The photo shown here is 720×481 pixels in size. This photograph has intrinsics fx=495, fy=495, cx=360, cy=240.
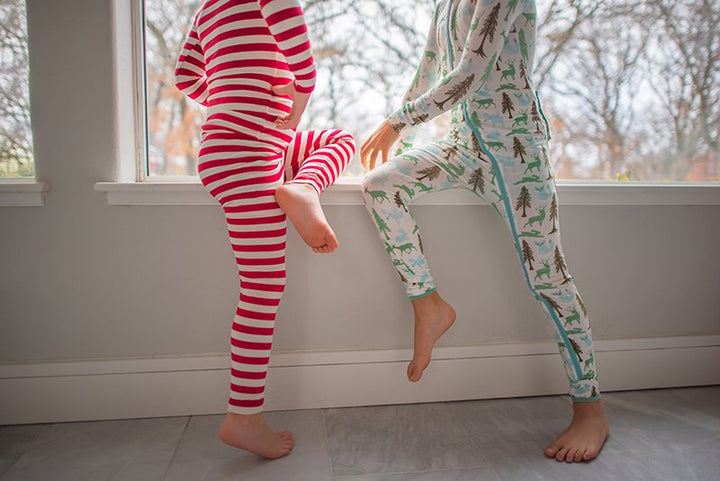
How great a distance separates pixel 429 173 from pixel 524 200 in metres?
0.26

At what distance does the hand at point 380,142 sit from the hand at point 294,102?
24 centimetres

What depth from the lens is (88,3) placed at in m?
1.34

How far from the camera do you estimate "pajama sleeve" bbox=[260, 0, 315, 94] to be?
3.38 ft

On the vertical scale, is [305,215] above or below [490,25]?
below

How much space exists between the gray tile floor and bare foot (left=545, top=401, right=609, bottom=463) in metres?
0.02

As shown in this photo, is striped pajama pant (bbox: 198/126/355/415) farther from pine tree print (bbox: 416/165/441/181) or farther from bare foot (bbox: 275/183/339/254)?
pine tree print (bbox: 416/165/441/181)

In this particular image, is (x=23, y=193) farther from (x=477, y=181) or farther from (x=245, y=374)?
(x=477, y=181)

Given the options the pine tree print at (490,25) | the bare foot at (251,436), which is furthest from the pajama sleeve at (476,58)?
the bare foot at (251,436)

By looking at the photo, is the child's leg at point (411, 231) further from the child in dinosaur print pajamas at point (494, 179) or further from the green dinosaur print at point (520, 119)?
the green dinosaur print at point (520, 119)

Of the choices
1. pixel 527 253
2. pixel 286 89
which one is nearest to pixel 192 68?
pixel 286 89

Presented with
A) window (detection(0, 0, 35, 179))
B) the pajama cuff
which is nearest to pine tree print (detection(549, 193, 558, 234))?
the pajama cuff

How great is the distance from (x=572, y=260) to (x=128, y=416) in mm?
1443

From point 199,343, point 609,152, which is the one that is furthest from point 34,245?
point 609,152

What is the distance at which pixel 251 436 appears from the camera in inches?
46.8
